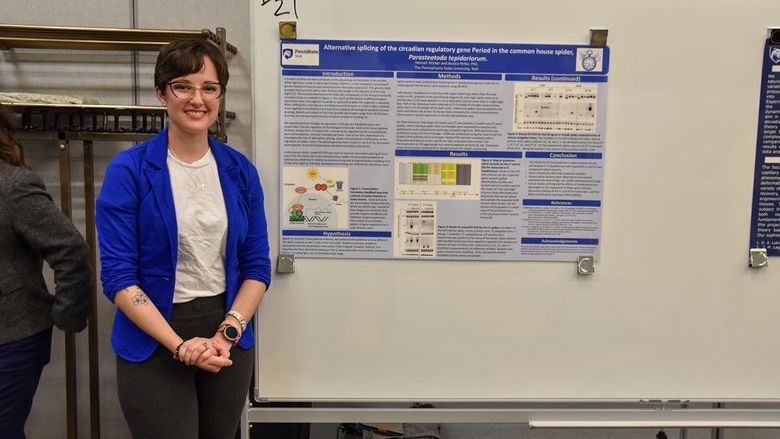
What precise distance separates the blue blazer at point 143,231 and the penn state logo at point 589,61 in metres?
0.97

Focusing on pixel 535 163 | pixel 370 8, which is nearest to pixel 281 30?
pixel 370 8

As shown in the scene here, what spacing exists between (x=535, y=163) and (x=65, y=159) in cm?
139

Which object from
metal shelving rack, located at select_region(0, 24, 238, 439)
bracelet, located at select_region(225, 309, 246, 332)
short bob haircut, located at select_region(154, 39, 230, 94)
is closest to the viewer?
short bob haircut, located at select_region(154, 39, 230, 94)

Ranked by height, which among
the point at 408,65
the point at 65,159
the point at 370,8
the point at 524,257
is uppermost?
the point at 370,8

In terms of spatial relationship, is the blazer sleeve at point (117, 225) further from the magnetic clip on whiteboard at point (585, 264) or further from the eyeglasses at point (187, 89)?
the magnetic clip on whiteboard at point (585, 264)

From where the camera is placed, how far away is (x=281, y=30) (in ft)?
4.21

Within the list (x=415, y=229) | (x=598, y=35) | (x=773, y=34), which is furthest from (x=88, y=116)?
(x=773, y=34)

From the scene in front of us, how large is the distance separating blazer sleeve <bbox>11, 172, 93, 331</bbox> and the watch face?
0.42 meters

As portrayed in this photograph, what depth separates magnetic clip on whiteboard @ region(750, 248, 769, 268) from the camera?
1361 mm

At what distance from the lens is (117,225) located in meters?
1.01

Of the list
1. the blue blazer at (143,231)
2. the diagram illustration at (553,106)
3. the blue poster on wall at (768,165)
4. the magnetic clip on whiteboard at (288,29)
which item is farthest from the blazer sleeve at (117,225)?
the blue poster on wall at (768,165)

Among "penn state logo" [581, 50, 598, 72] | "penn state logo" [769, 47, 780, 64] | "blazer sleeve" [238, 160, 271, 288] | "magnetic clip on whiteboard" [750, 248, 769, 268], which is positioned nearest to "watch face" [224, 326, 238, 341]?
"blazer sleeve" [238, 160, 271, 288]

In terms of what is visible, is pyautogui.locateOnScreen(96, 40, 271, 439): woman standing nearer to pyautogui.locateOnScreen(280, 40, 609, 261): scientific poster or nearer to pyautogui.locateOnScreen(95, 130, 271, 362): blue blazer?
pyautogui.locateOnScreen(95, 130, 271, 362): blue blazer

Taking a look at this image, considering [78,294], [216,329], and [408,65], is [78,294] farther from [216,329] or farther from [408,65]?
[408,65]
